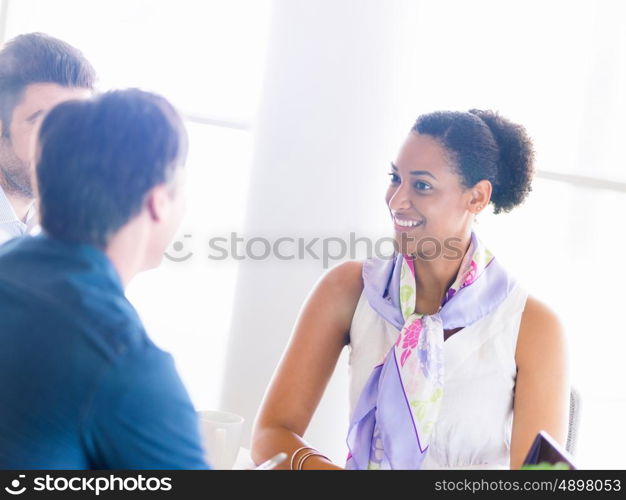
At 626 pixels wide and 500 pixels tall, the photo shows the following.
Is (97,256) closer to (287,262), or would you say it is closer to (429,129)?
(429,129)

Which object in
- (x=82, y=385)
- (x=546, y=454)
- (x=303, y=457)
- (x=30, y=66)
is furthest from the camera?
(x=30, y=66)

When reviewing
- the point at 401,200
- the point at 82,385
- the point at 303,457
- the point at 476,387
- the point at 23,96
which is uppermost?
the point at 23,96

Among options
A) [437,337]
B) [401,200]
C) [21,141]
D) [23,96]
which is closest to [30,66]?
[23,96]

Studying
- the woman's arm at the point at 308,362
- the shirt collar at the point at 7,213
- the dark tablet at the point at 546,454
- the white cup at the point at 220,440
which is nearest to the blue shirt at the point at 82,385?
the white cup at the point at 220,440

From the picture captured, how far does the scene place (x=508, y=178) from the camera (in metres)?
1.94

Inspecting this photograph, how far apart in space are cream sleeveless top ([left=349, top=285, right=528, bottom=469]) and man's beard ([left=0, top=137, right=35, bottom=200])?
3.17 feet

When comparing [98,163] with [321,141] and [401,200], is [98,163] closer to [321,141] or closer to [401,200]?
[401,200]

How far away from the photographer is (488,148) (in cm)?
188

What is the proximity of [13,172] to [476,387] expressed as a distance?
1.28m

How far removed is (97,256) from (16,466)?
260 millimetres

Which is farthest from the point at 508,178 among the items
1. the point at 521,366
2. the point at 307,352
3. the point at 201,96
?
the point at 201,96

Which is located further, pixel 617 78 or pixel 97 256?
pixel 617 78

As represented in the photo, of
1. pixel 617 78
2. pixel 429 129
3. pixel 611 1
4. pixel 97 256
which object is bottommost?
pixel 97 256
